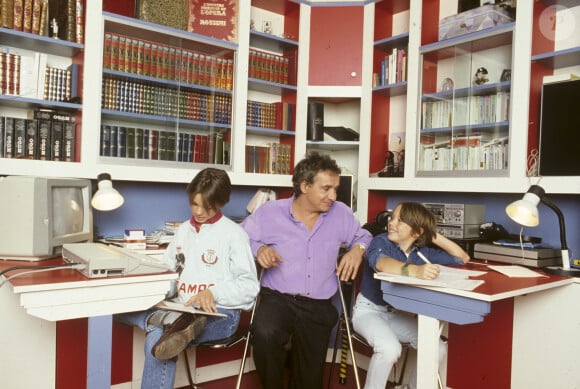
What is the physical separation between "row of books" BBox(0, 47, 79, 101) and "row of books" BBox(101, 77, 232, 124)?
0.63 ft

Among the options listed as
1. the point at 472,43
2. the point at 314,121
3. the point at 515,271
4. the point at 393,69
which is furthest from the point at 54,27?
the point at 515,271

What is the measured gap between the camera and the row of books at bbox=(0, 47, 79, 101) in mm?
2664

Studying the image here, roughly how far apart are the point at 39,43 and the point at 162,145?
90 cm

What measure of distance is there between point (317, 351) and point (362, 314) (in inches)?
11.4

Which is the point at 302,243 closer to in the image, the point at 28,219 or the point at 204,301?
the point at 204,301

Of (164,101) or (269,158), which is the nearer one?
(164,101)

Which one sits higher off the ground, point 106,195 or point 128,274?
point 106,195

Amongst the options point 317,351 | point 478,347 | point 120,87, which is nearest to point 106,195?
point 120,87

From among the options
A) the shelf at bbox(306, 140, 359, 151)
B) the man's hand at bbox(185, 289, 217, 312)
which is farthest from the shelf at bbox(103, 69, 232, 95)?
the man's hand at bbox(185, 289, 217, 312)

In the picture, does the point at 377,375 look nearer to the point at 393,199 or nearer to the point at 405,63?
the point at 393,199

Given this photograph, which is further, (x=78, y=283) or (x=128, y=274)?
(x=128, y=274)

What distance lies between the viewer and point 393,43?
148 inches

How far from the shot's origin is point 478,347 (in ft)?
9.34

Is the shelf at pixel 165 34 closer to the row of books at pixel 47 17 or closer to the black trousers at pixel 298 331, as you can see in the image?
the row of books at pixel 47 17
